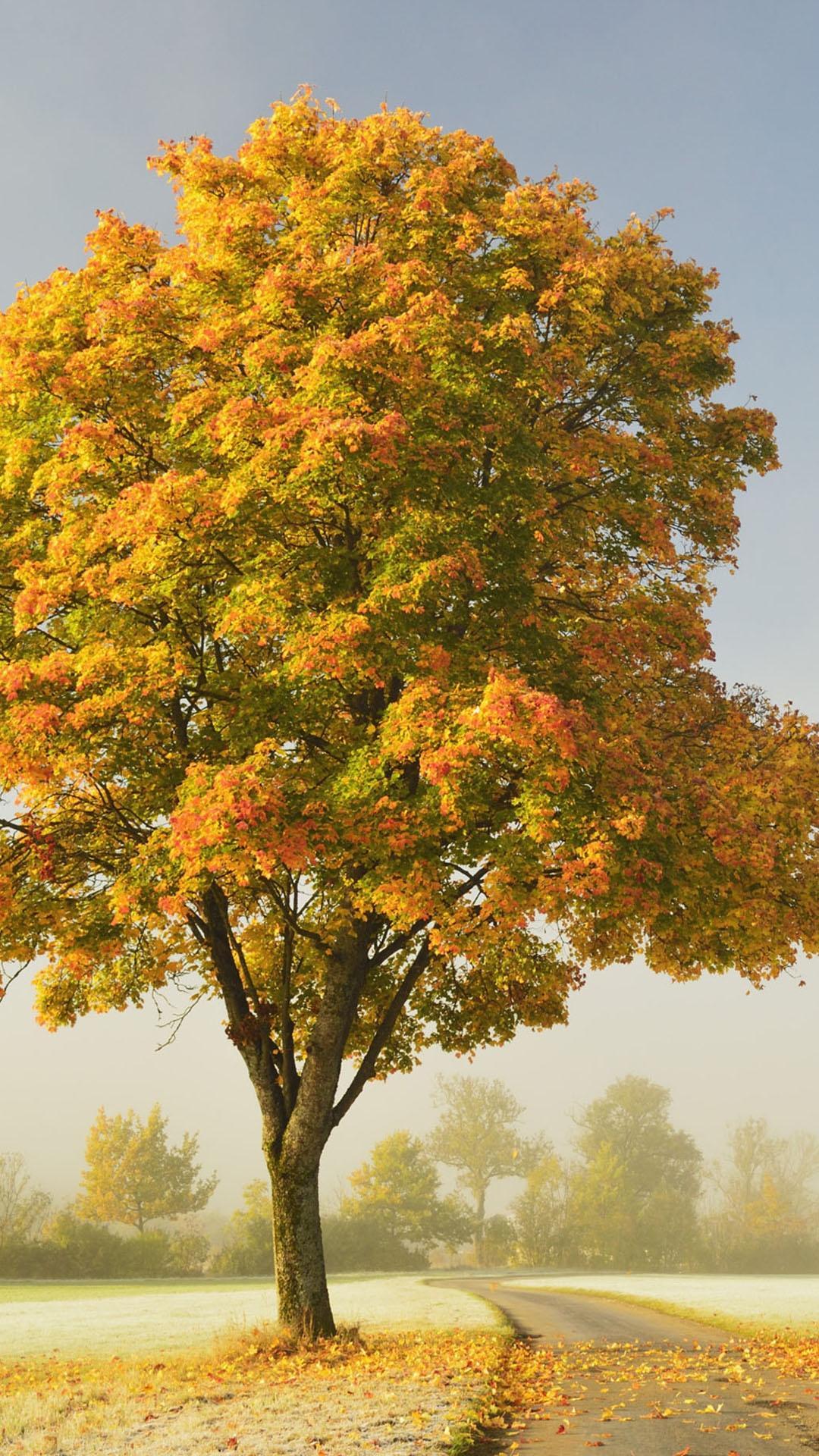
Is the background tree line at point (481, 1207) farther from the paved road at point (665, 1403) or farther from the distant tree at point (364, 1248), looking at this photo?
the paved road at point (665, 1403)

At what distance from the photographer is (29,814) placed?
54.1 feet

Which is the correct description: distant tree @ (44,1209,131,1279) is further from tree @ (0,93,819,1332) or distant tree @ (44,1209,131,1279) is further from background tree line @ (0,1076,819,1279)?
tree @ (0,93,819,1332)

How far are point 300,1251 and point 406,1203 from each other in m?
52.6

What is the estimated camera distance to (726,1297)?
3177 cm

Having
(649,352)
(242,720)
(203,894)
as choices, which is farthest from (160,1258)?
(649,352)

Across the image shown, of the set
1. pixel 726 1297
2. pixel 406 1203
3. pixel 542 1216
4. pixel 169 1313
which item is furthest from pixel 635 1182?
pixel 169 1313

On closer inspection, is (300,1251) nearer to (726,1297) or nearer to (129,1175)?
(726,1297)

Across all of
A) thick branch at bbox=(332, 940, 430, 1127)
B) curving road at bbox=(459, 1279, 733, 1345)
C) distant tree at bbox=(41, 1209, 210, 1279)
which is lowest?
distant tree at bbox=(41, 1209, 210, 1279)

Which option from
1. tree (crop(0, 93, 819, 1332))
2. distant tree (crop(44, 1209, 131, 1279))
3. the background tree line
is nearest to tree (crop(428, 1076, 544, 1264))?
the background tree line

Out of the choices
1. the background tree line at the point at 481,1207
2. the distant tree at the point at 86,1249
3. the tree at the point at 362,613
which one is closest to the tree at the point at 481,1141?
the background tree line at the point at 481,1207

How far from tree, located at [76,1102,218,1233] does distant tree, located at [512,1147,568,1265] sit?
73.7ft

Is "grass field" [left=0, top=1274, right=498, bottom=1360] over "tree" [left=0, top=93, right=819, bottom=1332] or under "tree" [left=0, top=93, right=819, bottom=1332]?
under

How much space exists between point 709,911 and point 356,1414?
7.66 meters

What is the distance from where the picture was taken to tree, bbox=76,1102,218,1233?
63.0 m
